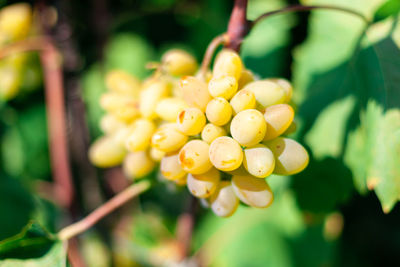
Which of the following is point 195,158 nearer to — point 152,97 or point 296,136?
point 152,97

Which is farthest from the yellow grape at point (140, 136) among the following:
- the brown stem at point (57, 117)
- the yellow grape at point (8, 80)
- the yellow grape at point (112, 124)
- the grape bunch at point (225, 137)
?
the yellow grape at point (8, 80)

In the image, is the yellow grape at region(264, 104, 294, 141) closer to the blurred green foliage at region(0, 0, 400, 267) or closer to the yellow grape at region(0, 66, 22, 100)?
the blurred green foliage at region(0, 0, 400, 267)

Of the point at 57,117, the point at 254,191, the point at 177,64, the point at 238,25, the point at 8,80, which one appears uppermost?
the point at 238,25

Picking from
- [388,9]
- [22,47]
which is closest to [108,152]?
[22,47]

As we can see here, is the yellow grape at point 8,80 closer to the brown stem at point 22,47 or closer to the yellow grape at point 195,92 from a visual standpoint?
the brown stem at point 22,47

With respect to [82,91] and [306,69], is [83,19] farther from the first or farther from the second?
[306,69]

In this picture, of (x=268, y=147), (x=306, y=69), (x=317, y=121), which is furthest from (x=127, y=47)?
(x=268, y=147)

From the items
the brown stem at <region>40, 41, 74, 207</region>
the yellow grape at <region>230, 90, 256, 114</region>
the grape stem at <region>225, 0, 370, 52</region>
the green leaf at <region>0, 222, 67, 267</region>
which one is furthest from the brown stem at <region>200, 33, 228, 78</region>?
the brown stem at <region>40, 41, 74, 207</region>
